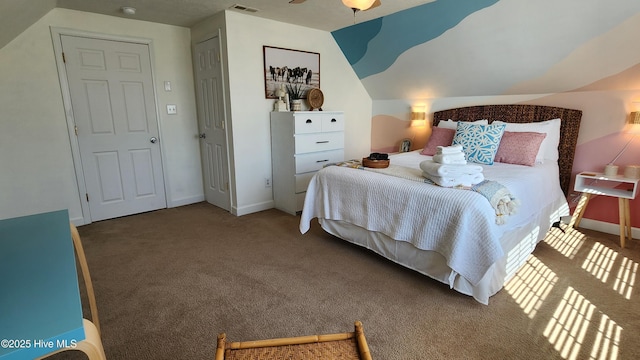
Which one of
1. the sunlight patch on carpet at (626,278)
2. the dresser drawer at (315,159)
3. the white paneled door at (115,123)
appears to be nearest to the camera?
the sunlight patch on carpet at (626,278)

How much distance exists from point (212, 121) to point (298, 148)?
1163mm

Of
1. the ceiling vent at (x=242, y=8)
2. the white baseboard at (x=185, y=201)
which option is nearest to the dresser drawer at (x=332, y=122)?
the ceiling vent at (x=242, y=8)

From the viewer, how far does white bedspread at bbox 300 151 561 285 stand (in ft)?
6.40

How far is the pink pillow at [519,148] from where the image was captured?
2.94 meters

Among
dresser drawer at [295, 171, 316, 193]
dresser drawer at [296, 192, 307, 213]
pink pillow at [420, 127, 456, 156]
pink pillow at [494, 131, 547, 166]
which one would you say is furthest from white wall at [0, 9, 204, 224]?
pink pillow at [494, 131, 547, 166]

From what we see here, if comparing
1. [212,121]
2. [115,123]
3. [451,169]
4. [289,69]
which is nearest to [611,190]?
[451,169]

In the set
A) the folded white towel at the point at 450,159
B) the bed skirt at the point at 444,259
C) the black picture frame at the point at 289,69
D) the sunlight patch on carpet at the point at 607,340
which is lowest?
the sunlight patch on carpet at the point at 607,340

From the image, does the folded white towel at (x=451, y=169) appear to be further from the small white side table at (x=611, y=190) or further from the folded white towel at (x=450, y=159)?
the small white side table at (x=611, y=190)

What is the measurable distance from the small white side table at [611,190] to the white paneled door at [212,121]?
366cm

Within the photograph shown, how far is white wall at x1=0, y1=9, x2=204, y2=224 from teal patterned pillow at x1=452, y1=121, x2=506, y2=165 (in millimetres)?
3475

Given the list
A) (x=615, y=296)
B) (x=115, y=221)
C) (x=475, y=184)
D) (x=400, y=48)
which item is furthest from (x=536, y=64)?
(x=115, y=221)

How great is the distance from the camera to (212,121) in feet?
12.9

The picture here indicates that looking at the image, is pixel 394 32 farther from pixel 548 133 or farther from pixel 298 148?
pixel 548 133

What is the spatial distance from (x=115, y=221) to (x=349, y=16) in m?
3.48
